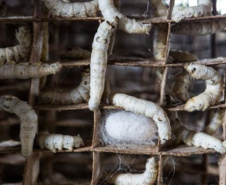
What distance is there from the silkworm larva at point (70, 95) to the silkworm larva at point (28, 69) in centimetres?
21

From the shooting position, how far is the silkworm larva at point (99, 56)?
8.02ft

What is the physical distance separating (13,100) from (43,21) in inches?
22.5

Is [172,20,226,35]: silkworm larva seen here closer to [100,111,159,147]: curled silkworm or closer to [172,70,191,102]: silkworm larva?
[172,70,191,102]: silkworm larva

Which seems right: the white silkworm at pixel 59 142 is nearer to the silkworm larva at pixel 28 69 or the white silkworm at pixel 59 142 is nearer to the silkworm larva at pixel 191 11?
the silkworm larva at pixel 28 69

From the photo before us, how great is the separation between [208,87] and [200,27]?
1.44 feet

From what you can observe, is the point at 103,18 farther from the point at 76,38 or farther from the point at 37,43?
the point at 76,38

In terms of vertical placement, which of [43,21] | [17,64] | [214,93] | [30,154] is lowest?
[30,154]

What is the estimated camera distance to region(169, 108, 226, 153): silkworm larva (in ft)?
8.64

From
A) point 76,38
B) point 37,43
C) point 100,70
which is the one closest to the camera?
point 100,70

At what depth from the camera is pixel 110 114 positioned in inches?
108

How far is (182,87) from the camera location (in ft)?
9.23

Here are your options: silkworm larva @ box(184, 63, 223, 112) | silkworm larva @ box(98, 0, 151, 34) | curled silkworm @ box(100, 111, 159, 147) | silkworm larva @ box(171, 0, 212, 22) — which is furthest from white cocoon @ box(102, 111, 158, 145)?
silkworm larva @ box(171, 0, 212, 22)

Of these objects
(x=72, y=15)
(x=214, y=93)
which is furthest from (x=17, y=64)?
(x=214, y=93)

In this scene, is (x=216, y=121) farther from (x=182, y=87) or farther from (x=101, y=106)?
(x=101, y=106)
